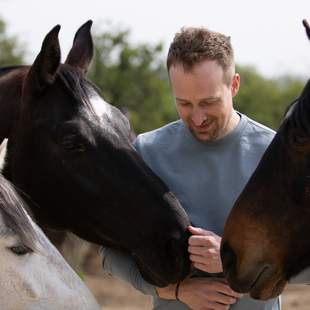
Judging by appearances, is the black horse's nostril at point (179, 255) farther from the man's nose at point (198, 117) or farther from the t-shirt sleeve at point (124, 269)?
the man's nose at point (198, 117)

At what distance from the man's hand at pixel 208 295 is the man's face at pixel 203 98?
2.27ft

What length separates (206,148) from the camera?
3.60m

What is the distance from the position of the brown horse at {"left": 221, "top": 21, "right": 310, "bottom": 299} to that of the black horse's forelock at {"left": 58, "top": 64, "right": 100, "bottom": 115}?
1153 mm

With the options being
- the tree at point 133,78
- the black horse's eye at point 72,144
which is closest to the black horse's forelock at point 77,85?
the black horse's eye at point 72,144

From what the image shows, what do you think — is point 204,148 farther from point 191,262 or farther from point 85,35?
point 85,35

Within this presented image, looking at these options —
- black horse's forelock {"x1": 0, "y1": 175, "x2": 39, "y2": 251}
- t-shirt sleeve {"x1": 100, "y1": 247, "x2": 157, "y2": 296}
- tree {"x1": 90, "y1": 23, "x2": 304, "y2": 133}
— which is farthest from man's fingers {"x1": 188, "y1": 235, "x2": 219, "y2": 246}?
tree {"x1": 90, "y1": 23, "x2": 304, "y2": 133}

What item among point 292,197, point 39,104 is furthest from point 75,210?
point 292,197

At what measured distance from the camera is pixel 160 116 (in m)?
20.0

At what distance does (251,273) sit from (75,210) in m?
1.13

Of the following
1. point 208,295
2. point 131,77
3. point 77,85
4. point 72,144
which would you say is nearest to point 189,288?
point 208,295

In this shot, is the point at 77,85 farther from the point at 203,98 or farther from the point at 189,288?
the point at 189,288

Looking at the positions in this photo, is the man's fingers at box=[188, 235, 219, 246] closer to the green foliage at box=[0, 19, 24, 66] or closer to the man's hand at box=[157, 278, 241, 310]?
the man's hand at box=[157, 278, 241, 310]

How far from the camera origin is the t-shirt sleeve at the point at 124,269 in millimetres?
3586

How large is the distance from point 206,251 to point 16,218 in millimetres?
918
